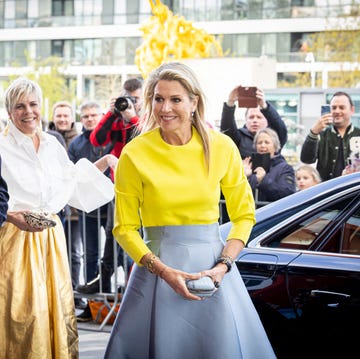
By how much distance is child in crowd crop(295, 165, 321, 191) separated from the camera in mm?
7238

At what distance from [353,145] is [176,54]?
16502 mm

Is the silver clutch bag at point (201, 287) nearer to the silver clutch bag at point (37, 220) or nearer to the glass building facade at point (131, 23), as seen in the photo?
the silver clutch bag at point (37, 220)

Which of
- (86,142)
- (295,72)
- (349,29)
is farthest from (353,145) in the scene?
(295,72)

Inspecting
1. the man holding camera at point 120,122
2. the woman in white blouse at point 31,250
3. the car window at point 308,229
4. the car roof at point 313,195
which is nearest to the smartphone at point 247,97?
the man holding camera at point 120,122

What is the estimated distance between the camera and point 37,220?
437cm

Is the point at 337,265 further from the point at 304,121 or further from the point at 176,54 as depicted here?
the point at 176,54

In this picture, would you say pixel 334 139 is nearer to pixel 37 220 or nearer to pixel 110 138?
pixel 110 138

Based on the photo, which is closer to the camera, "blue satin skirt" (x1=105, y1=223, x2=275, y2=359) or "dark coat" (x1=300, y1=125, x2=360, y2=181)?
"blue satin skirt" (x1=105, y1=223, x2=275, y2=359)

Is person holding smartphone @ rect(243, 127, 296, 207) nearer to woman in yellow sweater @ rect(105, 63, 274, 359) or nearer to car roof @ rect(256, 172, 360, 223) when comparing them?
car roof @ rect(256, 172, 360, 223)

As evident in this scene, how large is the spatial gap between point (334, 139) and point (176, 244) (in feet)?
15.1

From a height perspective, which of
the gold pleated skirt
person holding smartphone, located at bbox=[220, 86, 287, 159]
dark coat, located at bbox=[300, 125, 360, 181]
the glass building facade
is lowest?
the gold pleated skirt

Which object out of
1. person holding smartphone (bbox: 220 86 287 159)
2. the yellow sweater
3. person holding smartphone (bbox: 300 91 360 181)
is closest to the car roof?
the yellow sweater

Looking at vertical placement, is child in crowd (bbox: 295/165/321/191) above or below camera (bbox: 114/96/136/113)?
below

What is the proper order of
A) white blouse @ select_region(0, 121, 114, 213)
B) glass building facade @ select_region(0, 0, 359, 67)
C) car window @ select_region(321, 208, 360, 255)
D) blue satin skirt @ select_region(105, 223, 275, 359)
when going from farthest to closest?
glass building facade @ select_region(0, 0, 359, 67)
white blouse @ select_region(0, 121, 114, 213)
car window @ select_region(321, 208, 360, 255)
blue satin skirt @ select_region(105, 223, 275, 359)
